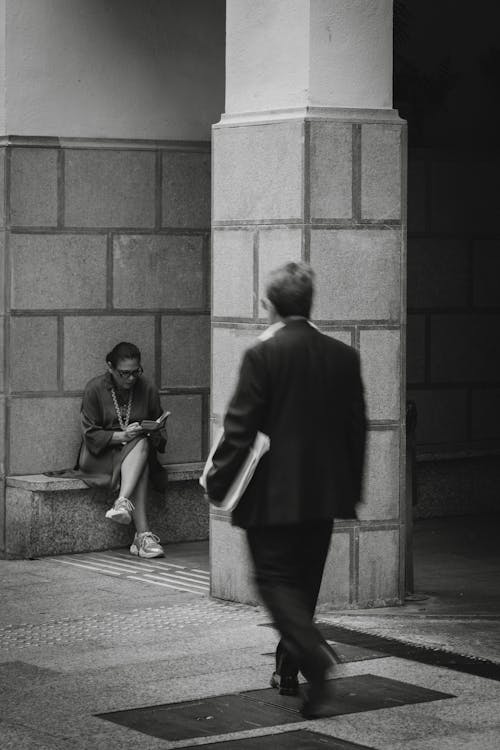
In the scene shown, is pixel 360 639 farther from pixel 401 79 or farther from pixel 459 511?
pixel 401 79

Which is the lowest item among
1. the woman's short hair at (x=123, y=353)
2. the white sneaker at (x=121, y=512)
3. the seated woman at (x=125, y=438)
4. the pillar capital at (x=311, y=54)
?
the white sneaker at (x=121, y=512)

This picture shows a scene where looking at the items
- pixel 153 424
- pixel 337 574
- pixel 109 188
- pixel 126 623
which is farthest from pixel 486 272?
pixel 126 623

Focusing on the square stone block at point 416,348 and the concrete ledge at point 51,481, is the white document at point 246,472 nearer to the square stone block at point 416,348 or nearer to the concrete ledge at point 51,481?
the concrete ledge at point 51,481

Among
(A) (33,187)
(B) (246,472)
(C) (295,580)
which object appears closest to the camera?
(B) (246,472)

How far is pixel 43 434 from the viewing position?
36.4 ft

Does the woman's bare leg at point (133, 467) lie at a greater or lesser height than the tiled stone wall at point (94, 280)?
lesser

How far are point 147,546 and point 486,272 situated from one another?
384 cm

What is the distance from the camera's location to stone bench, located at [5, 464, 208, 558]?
10766 mm

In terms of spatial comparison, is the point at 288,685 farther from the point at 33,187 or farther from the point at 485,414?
the point at 485,414

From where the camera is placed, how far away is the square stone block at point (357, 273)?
8.79 meters

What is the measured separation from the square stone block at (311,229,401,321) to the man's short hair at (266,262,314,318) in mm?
2218

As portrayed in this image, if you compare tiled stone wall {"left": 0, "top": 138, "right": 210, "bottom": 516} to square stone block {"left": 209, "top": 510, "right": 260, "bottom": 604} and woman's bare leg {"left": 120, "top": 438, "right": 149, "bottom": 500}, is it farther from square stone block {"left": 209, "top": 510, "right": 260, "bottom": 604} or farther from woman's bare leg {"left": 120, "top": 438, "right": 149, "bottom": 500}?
square stone block {"left": 209, "top": 510, "right": 260, "bottom": 604}

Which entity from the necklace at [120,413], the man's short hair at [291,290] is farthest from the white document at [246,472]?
the necklace at [120,413]

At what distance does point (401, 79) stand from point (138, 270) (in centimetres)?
277
